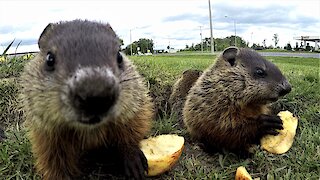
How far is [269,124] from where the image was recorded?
14.1ft

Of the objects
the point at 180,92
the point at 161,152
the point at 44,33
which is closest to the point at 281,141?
the point at 161,152

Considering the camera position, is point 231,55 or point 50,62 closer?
point 50,62

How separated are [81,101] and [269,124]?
2.54 metres

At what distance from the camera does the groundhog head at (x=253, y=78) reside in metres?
4.34

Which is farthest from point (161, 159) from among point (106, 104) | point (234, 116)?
point (106, 104)

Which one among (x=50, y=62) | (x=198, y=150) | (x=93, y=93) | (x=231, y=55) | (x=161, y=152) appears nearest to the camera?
(x=93, y=93)

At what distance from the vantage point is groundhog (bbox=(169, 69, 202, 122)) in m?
5.61

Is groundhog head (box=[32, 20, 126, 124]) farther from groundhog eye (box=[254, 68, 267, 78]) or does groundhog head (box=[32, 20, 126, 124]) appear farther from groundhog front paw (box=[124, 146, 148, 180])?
groundhog eye (box=[254, 68, 267, 78])

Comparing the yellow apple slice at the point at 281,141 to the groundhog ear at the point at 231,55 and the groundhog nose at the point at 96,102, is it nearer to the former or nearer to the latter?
the groundhog ear at the point at 231,55

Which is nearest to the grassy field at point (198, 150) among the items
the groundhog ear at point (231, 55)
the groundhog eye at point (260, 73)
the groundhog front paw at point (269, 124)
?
the groundhog front paw at point (269, 124)

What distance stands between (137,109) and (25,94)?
0.81 m

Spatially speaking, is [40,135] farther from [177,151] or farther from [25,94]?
[177,151]

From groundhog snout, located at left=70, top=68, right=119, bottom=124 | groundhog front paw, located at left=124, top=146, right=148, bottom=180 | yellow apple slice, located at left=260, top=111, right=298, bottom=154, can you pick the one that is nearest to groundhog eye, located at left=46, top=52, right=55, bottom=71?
groundhog snout, located at left=70, top=68, right=119, bottom=124

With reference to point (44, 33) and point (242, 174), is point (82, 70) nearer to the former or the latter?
point (44, 33)
